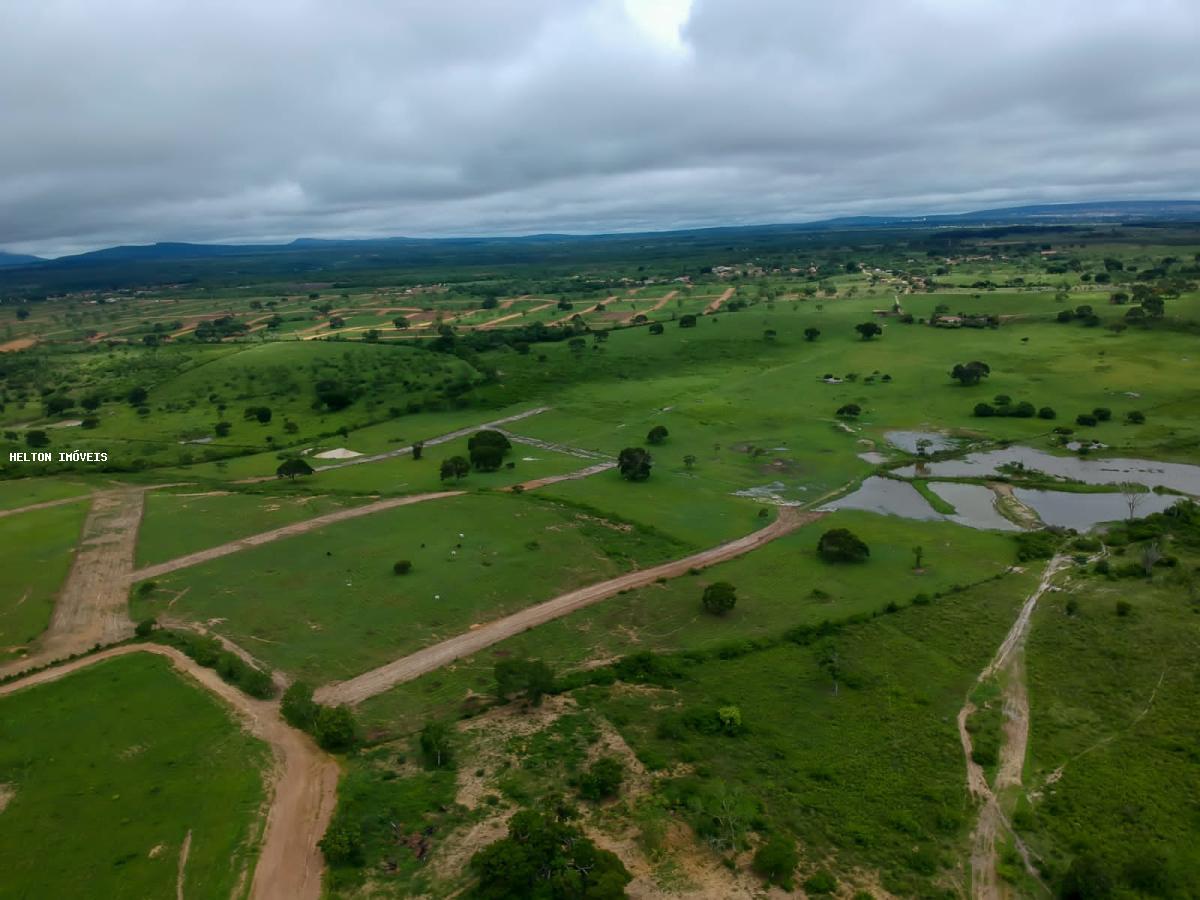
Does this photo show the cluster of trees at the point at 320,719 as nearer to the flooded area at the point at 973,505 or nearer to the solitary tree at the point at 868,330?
the flooded area at the point at 973,505

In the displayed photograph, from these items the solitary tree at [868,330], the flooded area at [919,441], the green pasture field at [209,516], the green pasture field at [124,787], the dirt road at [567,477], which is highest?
the solitary tree at [868,330]

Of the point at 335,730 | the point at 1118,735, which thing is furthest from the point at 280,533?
the point at 1118,735

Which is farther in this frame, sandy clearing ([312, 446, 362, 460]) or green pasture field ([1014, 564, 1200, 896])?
sandy clearing ([312, 446, 362, 460])

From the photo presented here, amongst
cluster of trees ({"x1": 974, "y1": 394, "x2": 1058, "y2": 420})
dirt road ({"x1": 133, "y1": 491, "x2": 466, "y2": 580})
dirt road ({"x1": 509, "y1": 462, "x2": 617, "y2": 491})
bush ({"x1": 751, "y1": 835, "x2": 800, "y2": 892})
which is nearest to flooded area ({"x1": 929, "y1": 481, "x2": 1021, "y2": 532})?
cluster of trees ({"x1": 974, "y1": 394, "x2": 1058, "y2": 420})

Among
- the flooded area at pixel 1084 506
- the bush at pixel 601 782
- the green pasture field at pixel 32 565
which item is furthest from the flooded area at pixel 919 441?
the green pasture field at pixel 32 565

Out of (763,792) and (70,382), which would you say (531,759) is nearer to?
(763,792)

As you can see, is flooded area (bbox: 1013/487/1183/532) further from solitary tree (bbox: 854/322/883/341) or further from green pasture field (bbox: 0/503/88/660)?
green pasture field (bbox: 0/503/88/660)
